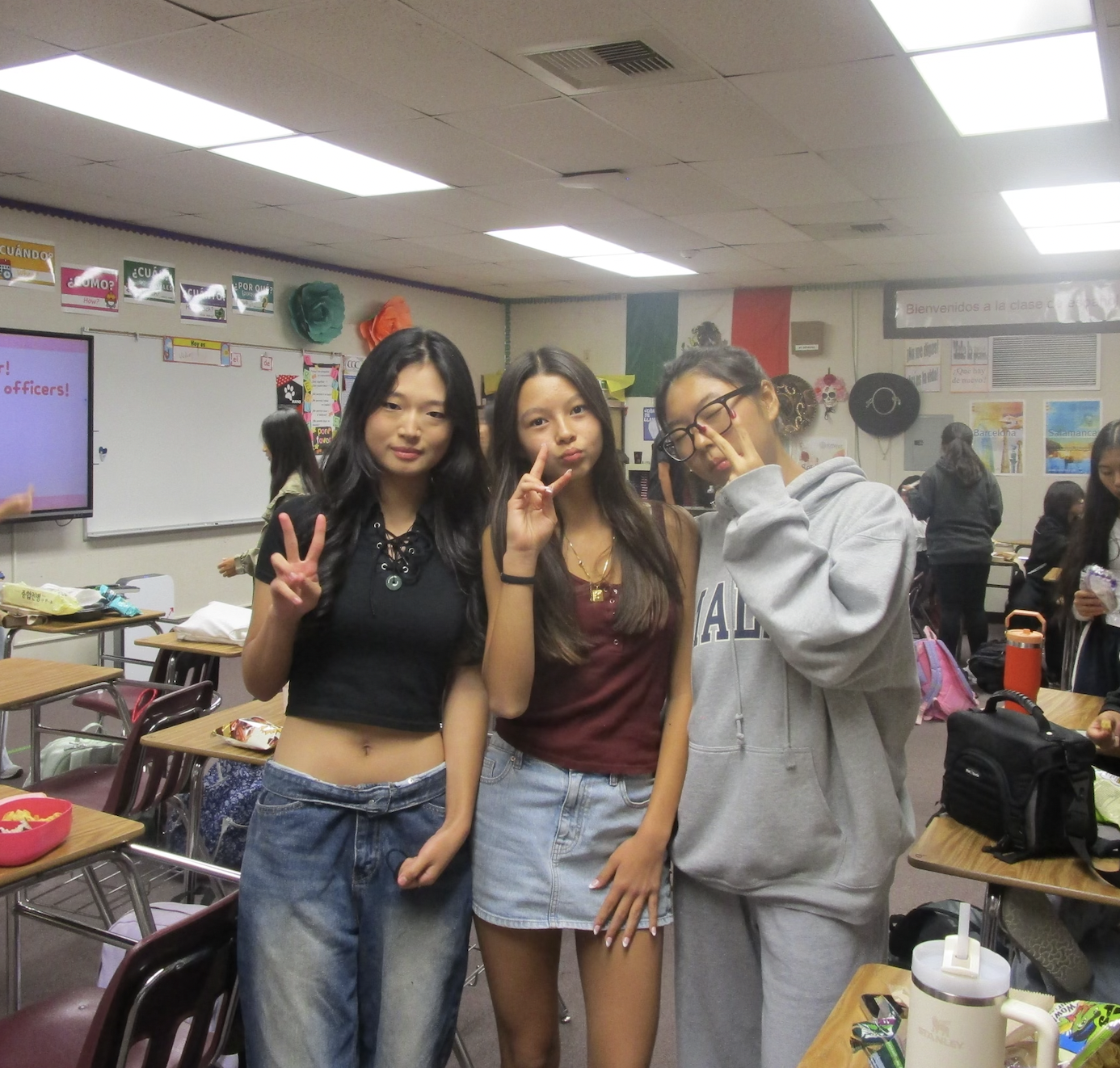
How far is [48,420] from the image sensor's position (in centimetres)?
536

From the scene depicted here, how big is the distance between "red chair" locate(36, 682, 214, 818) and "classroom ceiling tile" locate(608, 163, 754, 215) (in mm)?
3147

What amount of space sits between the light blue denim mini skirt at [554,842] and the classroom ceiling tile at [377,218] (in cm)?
445

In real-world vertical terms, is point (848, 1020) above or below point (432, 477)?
below

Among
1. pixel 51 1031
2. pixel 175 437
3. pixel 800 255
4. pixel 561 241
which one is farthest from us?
pixel 800 255

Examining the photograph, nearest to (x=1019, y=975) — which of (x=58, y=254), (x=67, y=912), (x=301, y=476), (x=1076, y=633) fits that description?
(x=1076, y=633)

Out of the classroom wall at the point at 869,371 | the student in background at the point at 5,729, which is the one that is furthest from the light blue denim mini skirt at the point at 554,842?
the classroom wall at the point at 869,371

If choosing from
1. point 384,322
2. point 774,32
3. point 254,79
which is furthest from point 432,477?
point 384,322

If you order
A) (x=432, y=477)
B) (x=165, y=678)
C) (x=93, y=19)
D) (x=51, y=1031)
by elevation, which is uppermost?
(x=93, y=19)

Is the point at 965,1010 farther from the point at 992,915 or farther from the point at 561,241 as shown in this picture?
the point at 561,241

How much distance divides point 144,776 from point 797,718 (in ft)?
6.91

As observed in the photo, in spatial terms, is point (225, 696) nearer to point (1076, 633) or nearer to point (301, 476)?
point (301, 476)

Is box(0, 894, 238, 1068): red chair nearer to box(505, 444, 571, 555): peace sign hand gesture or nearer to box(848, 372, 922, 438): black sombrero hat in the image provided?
box(505, 444, 571, 555): peace sign hand gesture

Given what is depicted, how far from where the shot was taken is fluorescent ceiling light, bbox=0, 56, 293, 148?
352cm

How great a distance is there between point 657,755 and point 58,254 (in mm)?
5293
